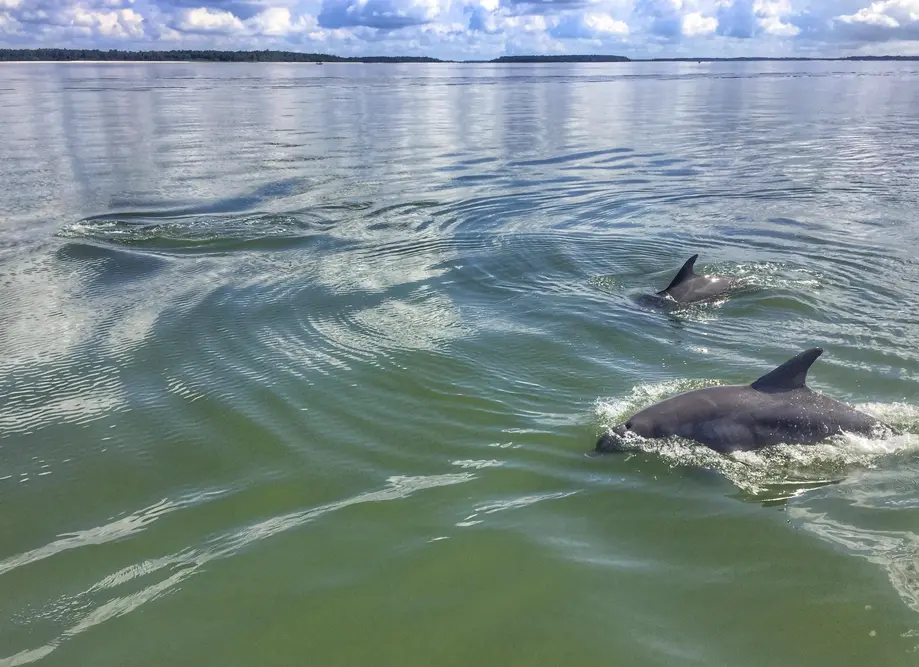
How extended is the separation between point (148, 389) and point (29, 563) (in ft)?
11.3

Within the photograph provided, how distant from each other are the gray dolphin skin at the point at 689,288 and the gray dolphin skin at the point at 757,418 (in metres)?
4.58

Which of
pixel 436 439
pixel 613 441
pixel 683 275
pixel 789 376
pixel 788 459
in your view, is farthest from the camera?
pixel 683 275

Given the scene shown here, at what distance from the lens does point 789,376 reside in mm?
7867

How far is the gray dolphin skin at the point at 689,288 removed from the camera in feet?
40.8

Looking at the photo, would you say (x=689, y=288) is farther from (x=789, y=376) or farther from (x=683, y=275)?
(x=789, y=376)

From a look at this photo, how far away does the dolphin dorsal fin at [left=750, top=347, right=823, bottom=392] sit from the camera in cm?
782

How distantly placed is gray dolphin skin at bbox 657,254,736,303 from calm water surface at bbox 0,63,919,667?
356 mm

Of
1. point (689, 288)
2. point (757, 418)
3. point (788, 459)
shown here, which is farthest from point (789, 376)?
point (689, 288)

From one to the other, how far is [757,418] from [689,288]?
513cm

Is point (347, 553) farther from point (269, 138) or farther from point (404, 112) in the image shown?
point (404, 112)

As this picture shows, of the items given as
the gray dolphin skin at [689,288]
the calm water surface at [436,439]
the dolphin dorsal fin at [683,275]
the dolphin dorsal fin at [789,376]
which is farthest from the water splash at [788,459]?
the dolphin dorsal fin at [683,275]

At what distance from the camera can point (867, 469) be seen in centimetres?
734

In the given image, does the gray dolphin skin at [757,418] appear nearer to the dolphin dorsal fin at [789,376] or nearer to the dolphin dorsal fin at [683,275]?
the dolphin dorsal fin at [789,376]

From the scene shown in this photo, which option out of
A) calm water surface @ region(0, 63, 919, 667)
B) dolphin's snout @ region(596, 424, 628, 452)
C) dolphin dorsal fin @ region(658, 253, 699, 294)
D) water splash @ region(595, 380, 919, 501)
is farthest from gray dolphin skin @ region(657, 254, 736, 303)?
dolphin's snout @ region(596, 424, 628, 452)
